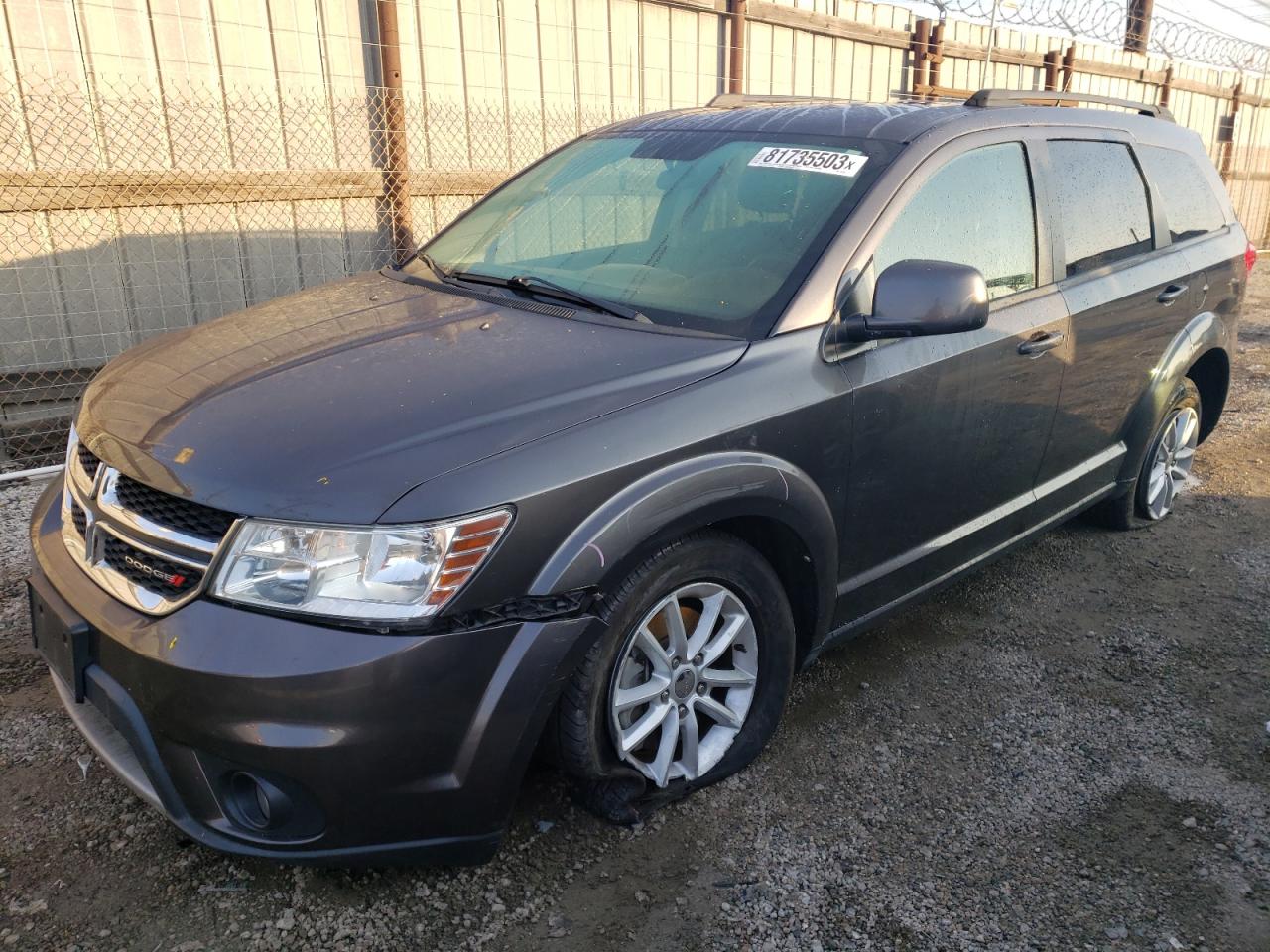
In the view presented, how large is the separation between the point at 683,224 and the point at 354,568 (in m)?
1.60

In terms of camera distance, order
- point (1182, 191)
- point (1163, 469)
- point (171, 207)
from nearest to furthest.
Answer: point (1182, 191) < point (1163, 469) < point (171, 207)

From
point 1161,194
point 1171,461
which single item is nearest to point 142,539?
point 1161,194

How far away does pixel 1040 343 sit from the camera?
3371 mm

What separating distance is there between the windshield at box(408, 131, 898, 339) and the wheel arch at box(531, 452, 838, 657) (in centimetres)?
41

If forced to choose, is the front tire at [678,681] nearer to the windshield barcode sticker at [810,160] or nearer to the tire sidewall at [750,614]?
the tire sidewall at [750,614]

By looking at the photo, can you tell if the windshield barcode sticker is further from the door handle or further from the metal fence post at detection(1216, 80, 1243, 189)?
the metal fence post at detection(1216, 80, 1243, 189)

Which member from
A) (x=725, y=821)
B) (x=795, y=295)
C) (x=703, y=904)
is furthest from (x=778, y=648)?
(x=795, y=295)

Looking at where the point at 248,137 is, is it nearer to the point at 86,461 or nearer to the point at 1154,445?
the point at 86,461

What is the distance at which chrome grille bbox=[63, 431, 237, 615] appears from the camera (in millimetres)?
2105

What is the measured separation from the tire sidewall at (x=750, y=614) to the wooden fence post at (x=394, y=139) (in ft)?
13.6

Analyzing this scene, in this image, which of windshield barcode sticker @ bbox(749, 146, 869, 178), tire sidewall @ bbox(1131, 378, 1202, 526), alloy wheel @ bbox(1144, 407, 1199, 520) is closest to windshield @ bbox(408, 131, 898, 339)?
windshield barcode sticker @ bbox(749, 146, 869, 178)

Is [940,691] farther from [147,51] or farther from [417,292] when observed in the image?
[147,51]

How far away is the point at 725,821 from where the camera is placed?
106 inches

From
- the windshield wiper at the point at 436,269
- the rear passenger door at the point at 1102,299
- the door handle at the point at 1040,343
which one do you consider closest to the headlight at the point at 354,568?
the windshield wiper at the point at 436,269
